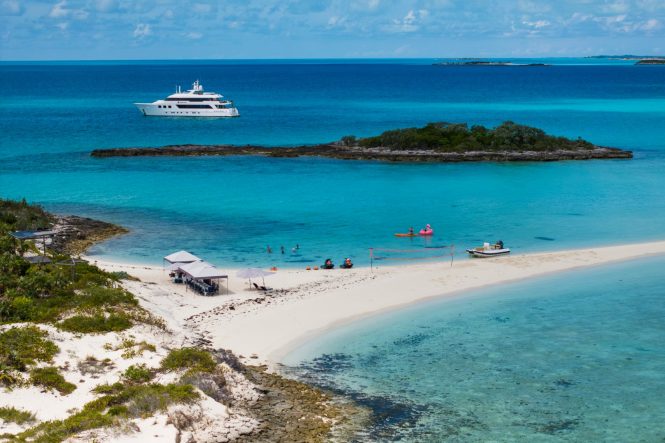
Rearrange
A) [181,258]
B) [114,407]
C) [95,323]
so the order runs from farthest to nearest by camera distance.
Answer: [181,258]
[95,323]
[114,407]

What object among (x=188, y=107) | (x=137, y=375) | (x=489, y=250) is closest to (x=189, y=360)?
(x=137, y=375)

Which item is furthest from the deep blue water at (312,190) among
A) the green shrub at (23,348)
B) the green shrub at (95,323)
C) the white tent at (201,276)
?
the green shrub at (23,348)

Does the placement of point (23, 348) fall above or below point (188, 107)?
below

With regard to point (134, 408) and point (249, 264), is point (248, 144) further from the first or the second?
point (134, 408)

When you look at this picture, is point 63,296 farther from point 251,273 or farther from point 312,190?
point 312,190

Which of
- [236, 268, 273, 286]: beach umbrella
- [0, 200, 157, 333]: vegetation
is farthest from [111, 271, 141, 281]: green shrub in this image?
[236, 268, 273, 286]: beach umbrella

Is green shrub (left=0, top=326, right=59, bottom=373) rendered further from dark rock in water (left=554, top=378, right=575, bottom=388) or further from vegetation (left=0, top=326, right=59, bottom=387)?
dark rock in water (left=554, top=378, right=575, bottom=388)
